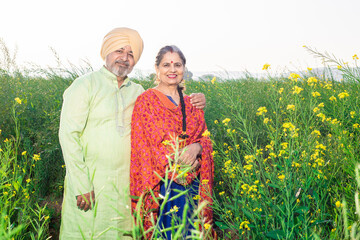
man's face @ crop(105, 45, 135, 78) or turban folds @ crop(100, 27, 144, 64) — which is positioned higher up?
turban folds @ crop(100, 27, 144, 64)

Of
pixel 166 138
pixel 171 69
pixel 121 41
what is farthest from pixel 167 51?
pixel 166 138

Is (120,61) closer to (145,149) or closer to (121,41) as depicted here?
(121,41)

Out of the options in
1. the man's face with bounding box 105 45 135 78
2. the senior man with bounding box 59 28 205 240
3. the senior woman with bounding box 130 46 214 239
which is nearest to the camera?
the senior man with bounding box 59 28 205 240

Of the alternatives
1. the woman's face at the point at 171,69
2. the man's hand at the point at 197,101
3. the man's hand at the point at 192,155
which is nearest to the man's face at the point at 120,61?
the woman's face at the point at 171,69

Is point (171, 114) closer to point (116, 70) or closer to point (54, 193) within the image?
point (116, 70)

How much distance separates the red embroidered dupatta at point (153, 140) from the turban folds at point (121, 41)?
1.26ft

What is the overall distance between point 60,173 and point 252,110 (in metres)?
2.42

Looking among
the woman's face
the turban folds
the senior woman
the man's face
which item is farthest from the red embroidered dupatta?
the turban folds

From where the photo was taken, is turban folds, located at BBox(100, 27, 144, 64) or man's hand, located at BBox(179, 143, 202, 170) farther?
turban folds, located at BBox(100, 27, 144, 64)

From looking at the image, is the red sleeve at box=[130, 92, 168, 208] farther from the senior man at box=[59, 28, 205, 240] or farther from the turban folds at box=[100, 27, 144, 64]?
the turban folds at box=[100, 27, 144, 64]

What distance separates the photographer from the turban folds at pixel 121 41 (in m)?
2.36

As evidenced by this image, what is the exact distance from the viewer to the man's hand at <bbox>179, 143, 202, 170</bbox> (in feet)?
6.84

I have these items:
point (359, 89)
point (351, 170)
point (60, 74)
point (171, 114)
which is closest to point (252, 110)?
point (359, 89)

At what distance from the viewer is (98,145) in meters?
2.12
